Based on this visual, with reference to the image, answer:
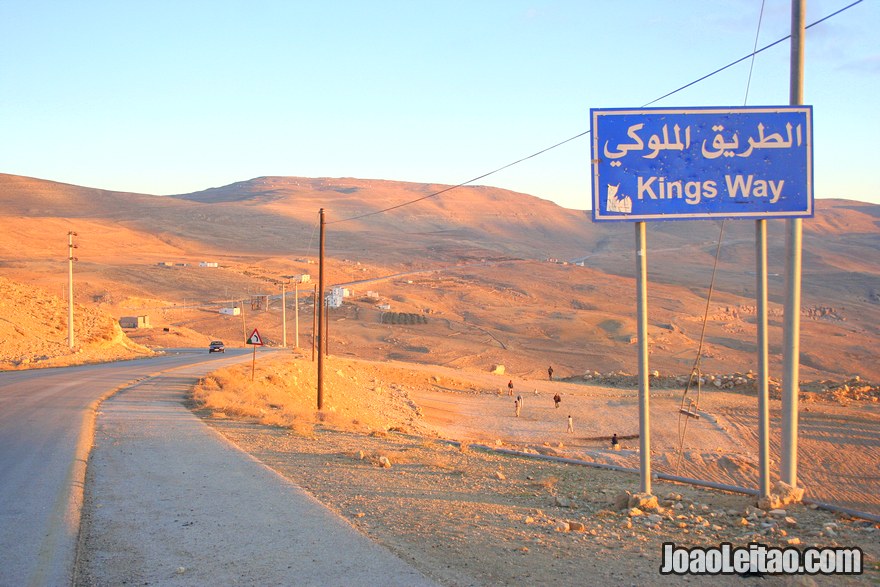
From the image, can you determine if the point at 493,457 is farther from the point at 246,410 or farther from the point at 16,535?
the point at 16,535

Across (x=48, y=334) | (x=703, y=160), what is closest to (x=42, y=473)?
(x=703, y=160)

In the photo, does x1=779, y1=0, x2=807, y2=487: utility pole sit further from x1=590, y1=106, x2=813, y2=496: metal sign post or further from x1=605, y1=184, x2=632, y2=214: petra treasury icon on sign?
x1=605, y1=184, x2=632, y2=214: petra treasury icon on sign

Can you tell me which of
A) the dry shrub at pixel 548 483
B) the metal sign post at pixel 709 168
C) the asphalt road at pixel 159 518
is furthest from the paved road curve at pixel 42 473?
the metal sign post at pixel 709 168

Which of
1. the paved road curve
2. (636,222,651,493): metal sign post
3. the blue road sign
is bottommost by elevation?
the paved road curve

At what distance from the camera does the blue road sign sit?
9117 millimetres

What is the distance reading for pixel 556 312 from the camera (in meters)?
81.9

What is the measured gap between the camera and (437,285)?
103m

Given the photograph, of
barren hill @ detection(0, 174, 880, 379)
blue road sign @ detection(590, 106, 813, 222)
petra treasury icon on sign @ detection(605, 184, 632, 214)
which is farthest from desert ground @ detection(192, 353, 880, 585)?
barren hill @ detection(0, 174, 880, 379)

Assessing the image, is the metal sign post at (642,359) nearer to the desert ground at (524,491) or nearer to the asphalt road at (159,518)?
the desert ground at (524,491)

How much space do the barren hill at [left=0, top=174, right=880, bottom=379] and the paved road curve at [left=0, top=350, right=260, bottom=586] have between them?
38.4 m

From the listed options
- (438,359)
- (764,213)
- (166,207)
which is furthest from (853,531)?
(166,207)

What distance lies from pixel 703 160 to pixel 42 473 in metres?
10.5

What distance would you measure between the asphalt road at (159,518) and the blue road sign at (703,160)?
544cm

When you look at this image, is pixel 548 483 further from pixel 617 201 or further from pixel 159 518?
pixel 159 518
